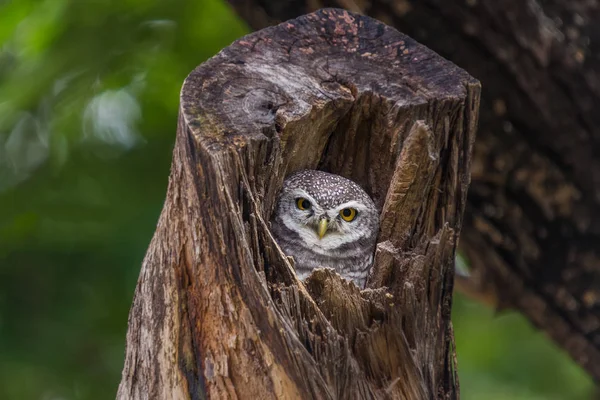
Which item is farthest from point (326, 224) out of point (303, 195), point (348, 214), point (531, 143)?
point (531, 143)

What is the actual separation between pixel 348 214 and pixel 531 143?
Answer: 1.07m

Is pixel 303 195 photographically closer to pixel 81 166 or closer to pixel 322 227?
pixel 322 227

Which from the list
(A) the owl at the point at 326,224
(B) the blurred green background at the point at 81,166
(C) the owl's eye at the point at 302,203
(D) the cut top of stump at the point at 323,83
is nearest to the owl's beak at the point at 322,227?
(A) the owl at the point at 326,224

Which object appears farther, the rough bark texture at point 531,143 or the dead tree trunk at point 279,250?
the rough bark texture at point 531,143

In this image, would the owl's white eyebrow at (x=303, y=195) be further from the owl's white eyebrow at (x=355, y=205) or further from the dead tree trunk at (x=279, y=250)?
the dead tree trunk at (x=279, y=250)

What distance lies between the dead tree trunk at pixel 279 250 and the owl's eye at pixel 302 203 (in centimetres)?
36

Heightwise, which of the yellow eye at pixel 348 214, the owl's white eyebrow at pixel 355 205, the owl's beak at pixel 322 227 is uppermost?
the owl's white eyebrow at pixel 355 205

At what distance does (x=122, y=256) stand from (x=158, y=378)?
54.8 inches

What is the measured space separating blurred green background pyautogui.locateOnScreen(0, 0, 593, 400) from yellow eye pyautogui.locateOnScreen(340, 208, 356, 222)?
92 centimetres

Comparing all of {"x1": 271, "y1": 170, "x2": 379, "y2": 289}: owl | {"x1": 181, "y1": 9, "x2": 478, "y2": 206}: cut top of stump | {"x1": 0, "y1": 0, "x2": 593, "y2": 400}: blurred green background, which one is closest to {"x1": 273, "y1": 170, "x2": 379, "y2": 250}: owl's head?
{"x1": 271, "y1": 170, "x2": 379, "y2": 289}: owl

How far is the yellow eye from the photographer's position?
3.77 meters

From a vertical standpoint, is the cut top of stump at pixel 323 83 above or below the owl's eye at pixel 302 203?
above

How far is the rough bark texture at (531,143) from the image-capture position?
13.1ft

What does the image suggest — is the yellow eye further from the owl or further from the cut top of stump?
the cut top of stump
